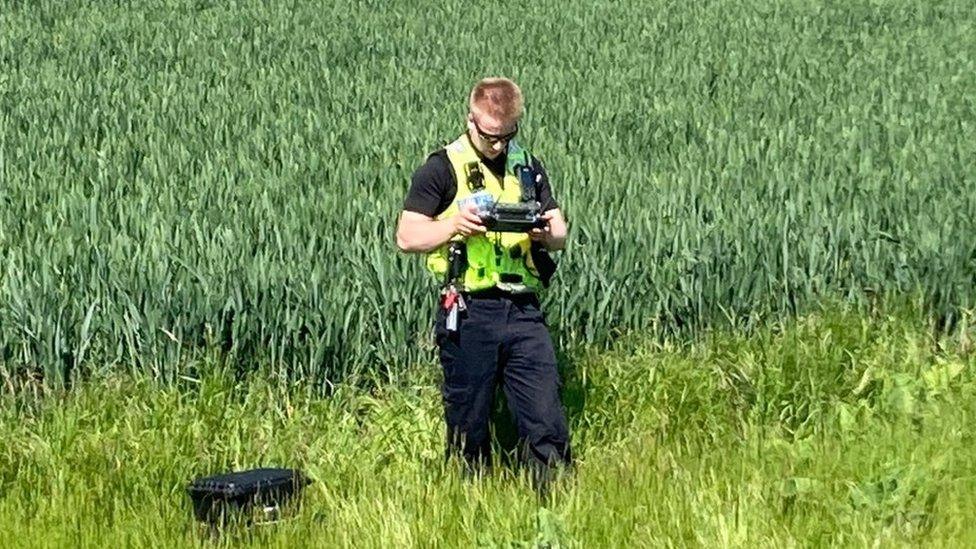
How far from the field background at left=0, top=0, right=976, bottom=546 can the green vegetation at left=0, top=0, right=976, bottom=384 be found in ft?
0.08

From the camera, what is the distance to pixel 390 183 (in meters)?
9.16

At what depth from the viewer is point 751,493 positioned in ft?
17.2

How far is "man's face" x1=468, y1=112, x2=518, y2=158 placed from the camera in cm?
534

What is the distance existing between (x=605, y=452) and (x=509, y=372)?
73 cm

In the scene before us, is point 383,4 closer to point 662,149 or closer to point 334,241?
point 662,149

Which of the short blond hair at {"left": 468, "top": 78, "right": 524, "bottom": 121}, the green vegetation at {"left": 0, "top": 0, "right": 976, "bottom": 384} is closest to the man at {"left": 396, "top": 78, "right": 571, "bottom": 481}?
the short blond hair at {"left": 468, "top": 78, "right": 524, "bottom": 121}

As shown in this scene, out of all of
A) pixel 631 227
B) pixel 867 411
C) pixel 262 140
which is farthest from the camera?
pixel 262 140

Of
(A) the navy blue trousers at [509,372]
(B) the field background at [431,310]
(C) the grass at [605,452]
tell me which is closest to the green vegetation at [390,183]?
(B) the field background at [431,310]

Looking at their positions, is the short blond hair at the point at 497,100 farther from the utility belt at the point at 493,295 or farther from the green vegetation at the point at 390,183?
the green vegetation at the point at 390,183

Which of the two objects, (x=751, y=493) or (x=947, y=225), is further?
(x=947, y=225)

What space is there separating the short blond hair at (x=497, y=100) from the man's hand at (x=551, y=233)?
38 cm

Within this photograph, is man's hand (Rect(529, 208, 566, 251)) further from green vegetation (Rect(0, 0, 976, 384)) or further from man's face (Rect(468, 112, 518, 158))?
green vegetation (Rect(0, 0, 976, 384))

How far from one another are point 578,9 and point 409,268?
15.9 metres

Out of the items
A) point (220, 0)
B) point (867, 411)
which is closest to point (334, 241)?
point (867, 411)
